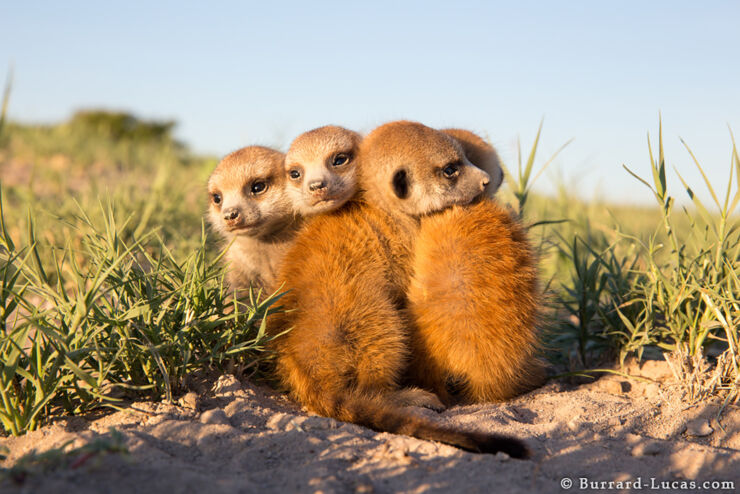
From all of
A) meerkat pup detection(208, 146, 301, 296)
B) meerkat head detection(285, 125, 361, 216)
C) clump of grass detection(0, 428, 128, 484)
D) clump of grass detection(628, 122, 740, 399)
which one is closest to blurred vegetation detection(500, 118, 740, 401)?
clump of grass detection(628, 122, 740, 399)

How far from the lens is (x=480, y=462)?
1.99 meters

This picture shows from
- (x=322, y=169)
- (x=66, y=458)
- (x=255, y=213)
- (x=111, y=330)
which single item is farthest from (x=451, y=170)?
(x=66, y=458)

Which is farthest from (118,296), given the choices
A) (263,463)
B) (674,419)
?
(674,419)

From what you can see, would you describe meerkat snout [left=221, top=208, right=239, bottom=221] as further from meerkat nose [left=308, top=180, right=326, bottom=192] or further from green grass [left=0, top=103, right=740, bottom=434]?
meerkat nose [left=308, top=180, right=326, bottom=192]

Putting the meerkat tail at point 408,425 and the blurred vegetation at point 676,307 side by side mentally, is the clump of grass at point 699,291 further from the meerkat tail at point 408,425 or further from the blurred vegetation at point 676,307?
the meerkat tail at point 408,425

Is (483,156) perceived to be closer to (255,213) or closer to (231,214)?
(255,213)

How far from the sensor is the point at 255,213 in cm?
356

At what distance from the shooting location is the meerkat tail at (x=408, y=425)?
2049 millimetres

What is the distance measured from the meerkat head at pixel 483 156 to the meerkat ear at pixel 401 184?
60cm

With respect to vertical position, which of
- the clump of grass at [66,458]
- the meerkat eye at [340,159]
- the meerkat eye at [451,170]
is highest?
the meerkat eye at [340,159]

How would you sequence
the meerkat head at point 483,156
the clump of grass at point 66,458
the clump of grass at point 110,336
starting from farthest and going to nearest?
the meerkat head at point 483,156 → the clump of grass at point 110,336 → the clump of grass at point 66,458

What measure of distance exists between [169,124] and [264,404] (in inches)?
697

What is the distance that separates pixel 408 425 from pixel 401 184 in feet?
4.02

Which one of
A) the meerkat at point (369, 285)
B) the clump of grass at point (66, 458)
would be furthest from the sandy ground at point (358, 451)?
the meerkat at point (369, 285)
